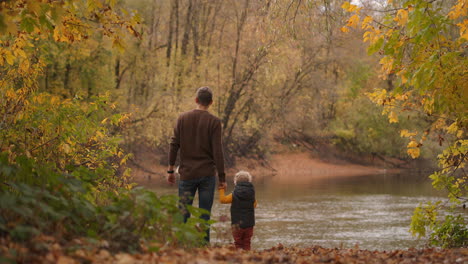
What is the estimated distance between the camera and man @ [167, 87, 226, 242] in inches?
260

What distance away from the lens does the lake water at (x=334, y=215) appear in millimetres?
10820

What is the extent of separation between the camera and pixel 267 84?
103 ft

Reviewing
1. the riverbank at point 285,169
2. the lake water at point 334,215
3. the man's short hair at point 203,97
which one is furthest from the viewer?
the riverbank at point 285,169

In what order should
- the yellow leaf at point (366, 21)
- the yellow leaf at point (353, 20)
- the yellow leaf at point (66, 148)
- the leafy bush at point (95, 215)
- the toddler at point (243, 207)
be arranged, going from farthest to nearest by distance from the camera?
the toddler at point (243, 207) < the yellow leaf at point (366, 21) < the yellow leaf at point (353, 20) < the yellow leaf at point (66, 148) < the leafy bush at point (95, 215)

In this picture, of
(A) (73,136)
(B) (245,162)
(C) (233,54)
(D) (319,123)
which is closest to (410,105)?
(A) (73,136)

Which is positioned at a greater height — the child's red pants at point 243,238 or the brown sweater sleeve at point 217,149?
the brown sweater sleeve at point 217,149

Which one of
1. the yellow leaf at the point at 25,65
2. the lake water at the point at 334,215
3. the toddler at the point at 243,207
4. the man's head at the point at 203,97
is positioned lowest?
the lake water at the point at 334,215

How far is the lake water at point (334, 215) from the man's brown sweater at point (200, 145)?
73cm

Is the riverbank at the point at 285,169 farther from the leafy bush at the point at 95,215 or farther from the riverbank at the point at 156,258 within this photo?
the leafy bush at the point at 95,215

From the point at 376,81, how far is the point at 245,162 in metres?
15.5

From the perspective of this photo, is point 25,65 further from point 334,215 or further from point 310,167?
point 310,167

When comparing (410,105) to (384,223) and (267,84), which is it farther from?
(267,84)

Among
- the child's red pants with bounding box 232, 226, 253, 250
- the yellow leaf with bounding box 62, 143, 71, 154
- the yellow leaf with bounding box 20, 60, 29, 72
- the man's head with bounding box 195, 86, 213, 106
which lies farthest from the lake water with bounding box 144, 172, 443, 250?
the yellow leaf with bounding box 20, 60, 29, 72

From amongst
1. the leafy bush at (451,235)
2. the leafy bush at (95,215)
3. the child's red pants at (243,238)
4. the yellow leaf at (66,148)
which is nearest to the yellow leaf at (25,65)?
the yellow leaf at (66,148)
